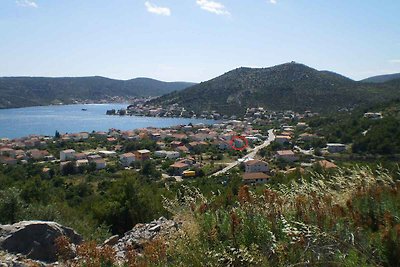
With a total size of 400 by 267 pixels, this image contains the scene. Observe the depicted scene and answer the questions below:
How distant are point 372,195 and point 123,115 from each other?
106 meters

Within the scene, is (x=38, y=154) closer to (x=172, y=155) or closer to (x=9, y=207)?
(x=172, y=155)

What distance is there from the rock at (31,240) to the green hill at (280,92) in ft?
232

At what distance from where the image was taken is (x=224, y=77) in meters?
109

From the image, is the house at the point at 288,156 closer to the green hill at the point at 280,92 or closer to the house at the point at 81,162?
the house at the point at 81,162

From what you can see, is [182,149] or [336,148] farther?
[182,149]

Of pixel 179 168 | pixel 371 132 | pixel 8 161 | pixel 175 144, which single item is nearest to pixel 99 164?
pixel 179 168

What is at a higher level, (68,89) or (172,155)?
(68,89)

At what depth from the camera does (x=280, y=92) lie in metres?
86.9

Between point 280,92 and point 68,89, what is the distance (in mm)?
100444

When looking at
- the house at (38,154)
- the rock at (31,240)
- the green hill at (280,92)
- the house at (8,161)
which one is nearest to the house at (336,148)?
the house at (38,154)

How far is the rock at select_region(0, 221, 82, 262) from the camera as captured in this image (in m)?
4.12

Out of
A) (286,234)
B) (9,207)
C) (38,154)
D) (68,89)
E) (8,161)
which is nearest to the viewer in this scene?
(286,234)

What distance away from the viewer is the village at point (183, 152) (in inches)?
1200

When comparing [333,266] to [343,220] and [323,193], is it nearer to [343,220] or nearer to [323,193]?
[343,220]
